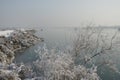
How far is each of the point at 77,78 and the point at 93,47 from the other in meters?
4.11

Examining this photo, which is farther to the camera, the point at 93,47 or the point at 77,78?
the point at 93,47

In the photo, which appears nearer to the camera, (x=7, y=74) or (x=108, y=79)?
(x=7, y=74)

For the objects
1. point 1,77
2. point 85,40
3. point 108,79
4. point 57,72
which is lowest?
point 108,79

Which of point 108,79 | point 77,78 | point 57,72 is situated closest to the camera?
point 57,72

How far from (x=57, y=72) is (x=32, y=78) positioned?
3.26 m

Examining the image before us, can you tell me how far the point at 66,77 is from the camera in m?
14.2

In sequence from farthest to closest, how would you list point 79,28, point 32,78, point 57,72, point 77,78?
point 79,28, point 32,78, point 77,78, point 57,72

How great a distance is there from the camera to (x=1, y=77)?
1645cm

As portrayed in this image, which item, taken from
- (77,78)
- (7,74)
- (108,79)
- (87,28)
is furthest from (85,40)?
(108,79)

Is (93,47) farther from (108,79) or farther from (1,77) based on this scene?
(108,79)

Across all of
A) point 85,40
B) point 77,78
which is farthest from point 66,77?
point 85,40

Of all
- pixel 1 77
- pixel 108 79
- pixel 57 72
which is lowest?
pixel 108 79

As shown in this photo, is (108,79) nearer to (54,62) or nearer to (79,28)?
(79,28)

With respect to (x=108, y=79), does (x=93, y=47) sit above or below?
above
